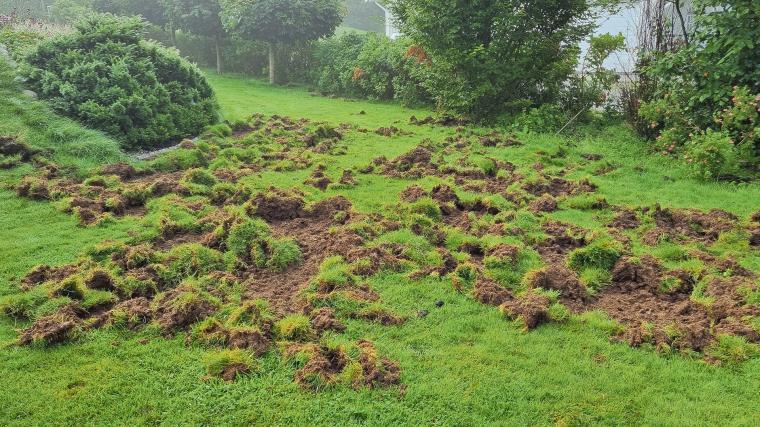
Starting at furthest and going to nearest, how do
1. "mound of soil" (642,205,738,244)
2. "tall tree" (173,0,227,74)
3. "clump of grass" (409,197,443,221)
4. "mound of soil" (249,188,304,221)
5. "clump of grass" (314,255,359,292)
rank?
"tall tree" (173,0,227,74), "clump of grass" (409,197,443,221), "mound of soil" (249,188,304,221), "mound of soil" (642,205,738,244), "clump of grass" (314,255,359,292)

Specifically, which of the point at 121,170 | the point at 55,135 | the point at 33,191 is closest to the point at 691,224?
the point at 121,170

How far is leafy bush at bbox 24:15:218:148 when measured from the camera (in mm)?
9500

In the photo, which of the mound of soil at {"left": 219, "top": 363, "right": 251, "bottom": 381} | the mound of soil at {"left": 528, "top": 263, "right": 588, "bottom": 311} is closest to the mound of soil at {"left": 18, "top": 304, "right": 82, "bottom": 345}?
the mound of soil at {"left": 219, "top": 363, "right": 251, "bottom": 381}

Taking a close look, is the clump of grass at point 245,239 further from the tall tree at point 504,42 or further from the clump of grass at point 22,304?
the tall tree at point 504,42

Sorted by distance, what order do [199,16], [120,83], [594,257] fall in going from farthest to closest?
[199,16] → [120,83] → [594,257]

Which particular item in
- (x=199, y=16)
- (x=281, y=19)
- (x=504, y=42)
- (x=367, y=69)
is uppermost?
(x=199, y=16)

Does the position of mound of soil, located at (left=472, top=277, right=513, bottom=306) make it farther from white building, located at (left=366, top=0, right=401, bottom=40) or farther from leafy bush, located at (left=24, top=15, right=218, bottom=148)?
white building, located at (left=366, top=0, right=401, bottom=40)

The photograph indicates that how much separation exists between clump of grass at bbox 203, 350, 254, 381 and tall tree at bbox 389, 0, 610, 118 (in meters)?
9.83

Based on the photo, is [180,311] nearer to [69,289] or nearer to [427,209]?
[69,289]

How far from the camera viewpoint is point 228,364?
3.88 meters

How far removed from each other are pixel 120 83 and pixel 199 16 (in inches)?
561

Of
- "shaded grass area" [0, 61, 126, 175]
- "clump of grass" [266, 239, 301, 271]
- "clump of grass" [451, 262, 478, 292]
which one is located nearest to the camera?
"clump of grass" [451, 262, 478, 292]

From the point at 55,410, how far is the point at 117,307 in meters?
1.21

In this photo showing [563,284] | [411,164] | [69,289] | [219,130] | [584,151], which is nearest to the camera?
[69,289]
